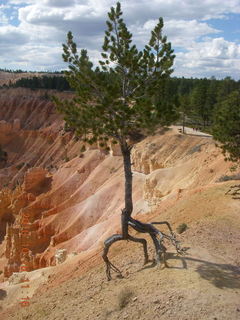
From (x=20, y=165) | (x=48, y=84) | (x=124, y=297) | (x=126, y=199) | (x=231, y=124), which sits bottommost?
(x=20, y=165)

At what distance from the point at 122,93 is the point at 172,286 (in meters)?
5.93

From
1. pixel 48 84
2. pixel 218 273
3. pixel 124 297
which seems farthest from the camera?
pixel 48 84

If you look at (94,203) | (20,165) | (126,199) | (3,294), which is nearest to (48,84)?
(20,165)

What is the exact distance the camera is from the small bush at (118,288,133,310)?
850 centimetres

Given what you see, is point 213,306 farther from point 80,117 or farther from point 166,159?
point 166,159

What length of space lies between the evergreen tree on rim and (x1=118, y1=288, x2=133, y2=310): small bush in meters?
1.54

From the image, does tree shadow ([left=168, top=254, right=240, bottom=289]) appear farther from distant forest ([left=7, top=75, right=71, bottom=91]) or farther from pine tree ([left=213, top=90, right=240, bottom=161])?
distant forest ([left=7, top=75, right=71, bottom=91])

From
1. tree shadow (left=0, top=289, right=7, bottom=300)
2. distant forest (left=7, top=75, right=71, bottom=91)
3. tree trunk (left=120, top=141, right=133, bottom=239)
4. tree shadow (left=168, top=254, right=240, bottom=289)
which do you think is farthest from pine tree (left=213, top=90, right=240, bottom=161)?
distant forest (left=7, top=75, right=71, bottom=91)

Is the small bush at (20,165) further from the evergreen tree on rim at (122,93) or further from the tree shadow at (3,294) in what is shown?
the evergreen tree on rim at (122,93)

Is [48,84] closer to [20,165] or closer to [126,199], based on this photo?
[20,165]

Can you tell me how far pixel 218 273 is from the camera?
909 cm

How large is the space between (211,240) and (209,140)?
22.2 meters

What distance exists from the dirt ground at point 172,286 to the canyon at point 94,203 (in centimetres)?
11

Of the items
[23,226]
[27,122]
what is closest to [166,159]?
[23,226]
